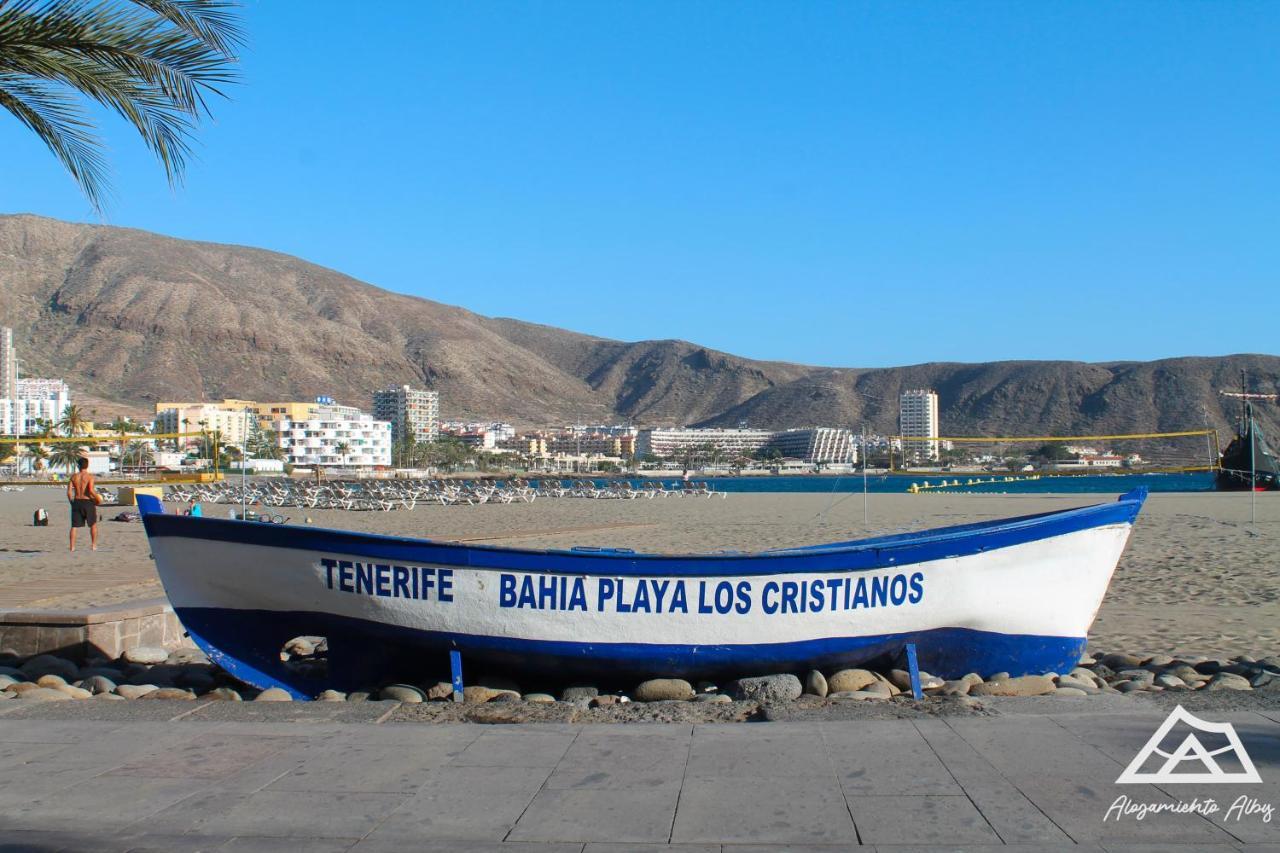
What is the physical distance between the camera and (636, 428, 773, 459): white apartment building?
574ft

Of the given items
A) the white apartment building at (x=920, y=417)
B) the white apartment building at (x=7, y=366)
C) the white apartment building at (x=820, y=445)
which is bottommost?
the white apartment building at (x=820, y=445)

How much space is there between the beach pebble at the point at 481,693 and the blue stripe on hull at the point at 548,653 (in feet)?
0.57

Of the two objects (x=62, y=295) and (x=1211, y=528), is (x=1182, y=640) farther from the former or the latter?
(x=62, y=295)

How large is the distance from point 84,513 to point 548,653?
12.4m

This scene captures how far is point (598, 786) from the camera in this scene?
434 centimetres

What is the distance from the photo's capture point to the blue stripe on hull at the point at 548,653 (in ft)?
22.2

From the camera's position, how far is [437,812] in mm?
4066

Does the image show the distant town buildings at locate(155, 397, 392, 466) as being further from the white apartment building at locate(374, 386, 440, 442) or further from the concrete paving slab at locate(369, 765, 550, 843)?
the concrete paving slab at locate(369, 765, 550, 843)

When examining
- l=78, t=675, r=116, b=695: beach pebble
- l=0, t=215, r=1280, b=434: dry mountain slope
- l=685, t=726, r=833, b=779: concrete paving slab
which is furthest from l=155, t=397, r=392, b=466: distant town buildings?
l=685, t=726, r=833, b=779: concrete paving slab

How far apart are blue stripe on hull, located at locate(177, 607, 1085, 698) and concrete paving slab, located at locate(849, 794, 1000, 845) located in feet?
8.97

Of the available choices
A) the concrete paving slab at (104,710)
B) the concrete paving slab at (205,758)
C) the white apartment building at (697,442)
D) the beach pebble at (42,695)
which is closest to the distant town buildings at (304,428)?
the white apartment building at (697,442)

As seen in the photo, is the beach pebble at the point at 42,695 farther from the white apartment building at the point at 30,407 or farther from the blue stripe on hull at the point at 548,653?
the white apartment building at the point at 30,407

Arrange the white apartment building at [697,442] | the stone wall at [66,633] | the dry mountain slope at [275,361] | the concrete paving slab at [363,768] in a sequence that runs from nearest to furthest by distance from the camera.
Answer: the concrete paving slab at [363,768] → the stone wall at [66,633] → the dry mountain slope at [275,361] → the white apartment building at [697,442]

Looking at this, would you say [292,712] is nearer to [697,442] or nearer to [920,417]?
[920,417]
